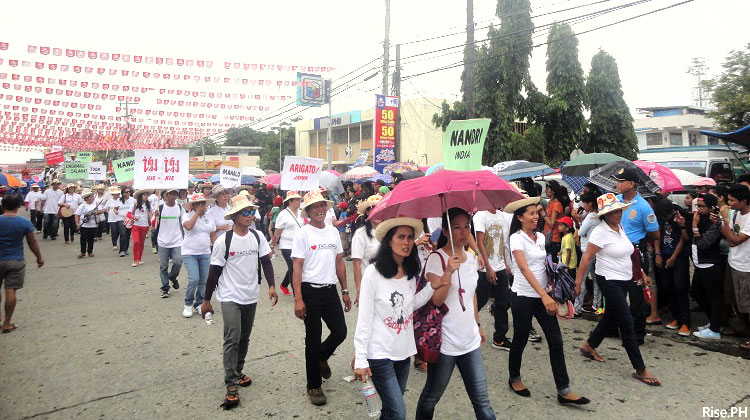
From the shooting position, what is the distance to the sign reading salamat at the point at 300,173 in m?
9.43

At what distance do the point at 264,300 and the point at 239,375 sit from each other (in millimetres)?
3418

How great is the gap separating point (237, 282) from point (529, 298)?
266 centimetres

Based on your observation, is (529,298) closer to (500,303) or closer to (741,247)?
(500,303)

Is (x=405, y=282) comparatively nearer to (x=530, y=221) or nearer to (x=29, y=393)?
(x=530, y=221)

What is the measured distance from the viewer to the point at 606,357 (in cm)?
504

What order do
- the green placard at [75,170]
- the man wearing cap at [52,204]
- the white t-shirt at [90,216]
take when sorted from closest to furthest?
the white t-shirt at [90,216] < the man wearing cap at [52,204] < the green placard at [75,170]

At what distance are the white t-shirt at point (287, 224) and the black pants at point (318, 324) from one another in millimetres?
3117

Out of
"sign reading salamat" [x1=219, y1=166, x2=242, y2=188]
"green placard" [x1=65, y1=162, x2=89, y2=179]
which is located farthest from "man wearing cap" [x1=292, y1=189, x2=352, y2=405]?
"green placard" [x1=65, y1=162, x2=89, y2=179]

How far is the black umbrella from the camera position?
627 cm

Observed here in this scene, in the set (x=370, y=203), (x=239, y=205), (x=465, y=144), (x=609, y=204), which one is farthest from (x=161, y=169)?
(x=609, y=204)

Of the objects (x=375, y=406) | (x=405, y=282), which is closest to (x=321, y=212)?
(x=405, y=282)

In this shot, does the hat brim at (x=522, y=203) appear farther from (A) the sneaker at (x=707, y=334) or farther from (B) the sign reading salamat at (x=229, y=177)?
(B) the sign reading salamat at (x=229, y=177)

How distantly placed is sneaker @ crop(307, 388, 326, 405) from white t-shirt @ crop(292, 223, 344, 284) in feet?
3.07

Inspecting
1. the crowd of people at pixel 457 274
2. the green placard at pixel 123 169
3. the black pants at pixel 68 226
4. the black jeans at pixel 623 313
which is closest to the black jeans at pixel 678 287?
the crowd of people at pixel 457 274
